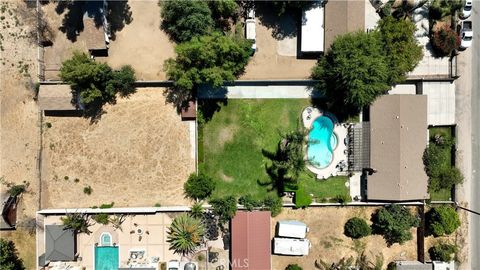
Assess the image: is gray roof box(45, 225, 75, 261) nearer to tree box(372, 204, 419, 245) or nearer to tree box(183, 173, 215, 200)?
tree box(183, 173, 215, 200)

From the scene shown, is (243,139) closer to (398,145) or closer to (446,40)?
(398,145)

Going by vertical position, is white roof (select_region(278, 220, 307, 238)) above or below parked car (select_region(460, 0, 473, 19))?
below

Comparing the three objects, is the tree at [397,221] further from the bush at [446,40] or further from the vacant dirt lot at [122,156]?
the vacant dirt lot at [122,156]

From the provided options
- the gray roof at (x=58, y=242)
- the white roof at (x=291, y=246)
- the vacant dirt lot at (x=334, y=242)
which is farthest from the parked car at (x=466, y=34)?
the gray roof at (x=58, y=242)

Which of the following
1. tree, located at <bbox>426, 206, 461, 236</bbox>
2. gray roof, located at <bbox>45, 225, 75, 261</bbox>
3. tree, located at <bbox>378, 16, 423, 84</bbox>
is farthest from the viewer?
tree, located at <bbox>426, 206, 461, 236</bbox>

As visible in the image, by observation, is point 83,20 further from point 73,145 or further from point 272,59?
point 272,59

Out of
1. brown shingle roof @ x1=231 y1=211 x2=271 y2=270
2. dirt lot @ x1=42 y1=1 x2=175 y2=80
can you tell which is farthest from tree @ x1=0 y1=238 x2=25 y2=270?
brown shingle roof @ x1=231 y1=211 x2=271 y2=270

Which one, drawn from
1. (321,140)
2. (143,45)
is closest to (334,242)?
(321,140)
